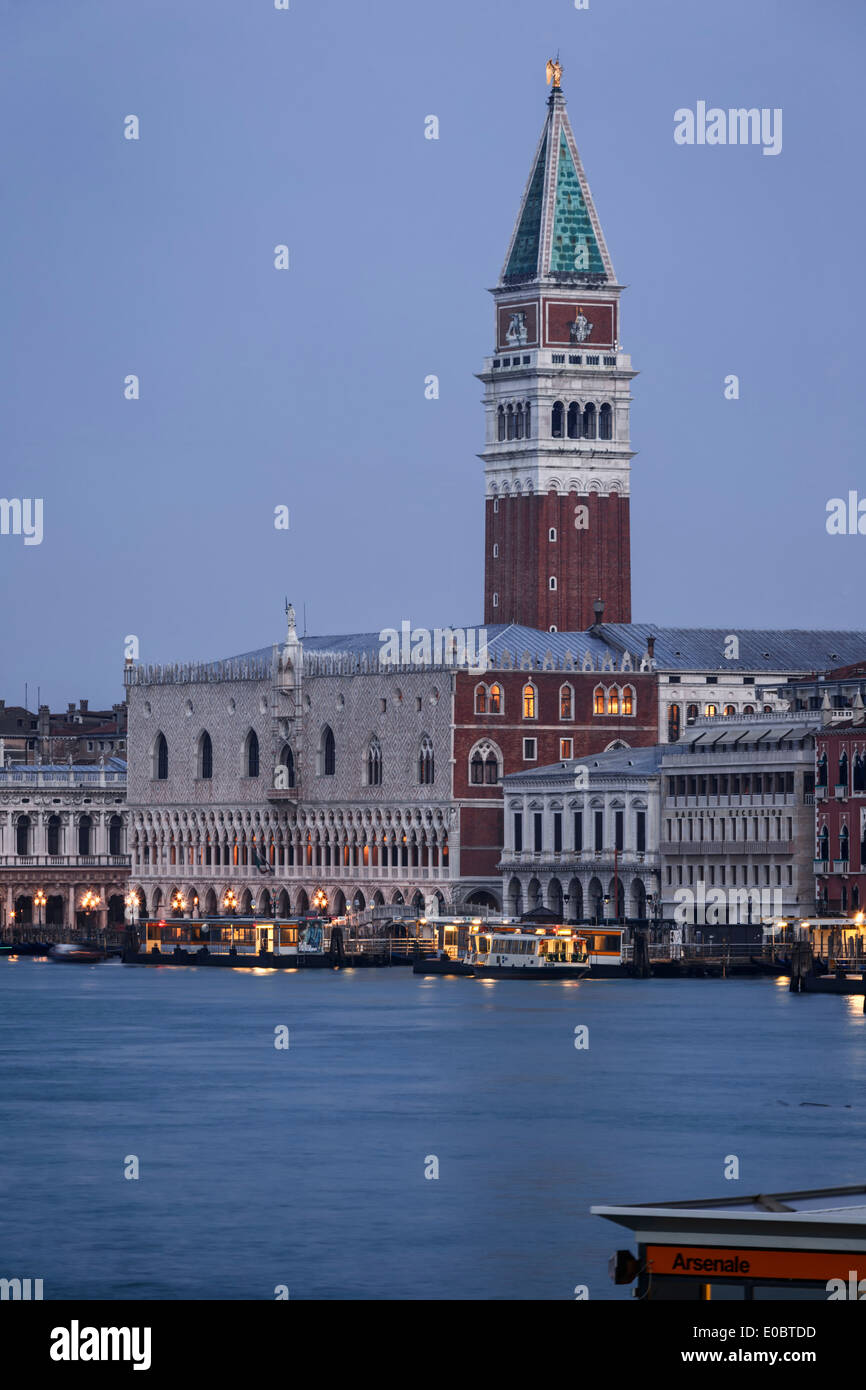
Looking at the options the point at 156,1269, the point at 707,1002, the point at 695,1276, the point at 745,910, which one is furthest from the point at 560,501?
the point at 695,1276

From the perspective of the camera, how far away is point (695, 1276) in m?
20.7

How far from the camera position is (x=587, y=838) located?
384 feet

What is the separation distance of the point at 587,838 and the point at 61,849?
39720mm

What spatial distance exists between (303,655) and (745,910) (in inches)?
1269

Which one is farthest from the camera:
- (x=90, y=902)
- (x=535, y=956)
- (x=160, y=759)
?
(x=90, y=902)

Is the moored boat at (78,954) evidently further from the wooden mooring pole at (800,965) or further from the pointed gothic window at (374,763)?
the wooden mooring pole at (800,965)

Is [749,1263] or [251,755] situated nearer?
[749,1263]

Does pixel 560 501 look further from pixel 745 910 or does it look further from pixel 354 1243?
pixel 354 1243

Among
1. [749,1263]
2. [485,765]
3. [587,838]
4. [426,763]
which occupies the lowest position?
[749,1263]

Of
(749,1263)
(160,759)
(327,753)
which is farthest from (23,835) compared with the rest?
(749,1263)

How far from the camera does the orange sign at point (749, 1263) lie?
20.4 m

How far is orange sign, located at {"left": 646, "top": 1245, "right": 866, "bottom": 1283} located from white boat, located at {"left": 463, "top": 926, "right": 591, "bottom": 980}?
83.5m

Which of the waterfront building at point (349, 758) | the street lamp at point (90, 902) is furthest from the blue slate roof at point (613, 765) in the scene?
the street lamp at point (90, 902)

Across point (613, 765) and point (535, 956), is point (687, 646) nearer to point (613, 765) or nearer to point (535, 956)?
point (613, 765)
